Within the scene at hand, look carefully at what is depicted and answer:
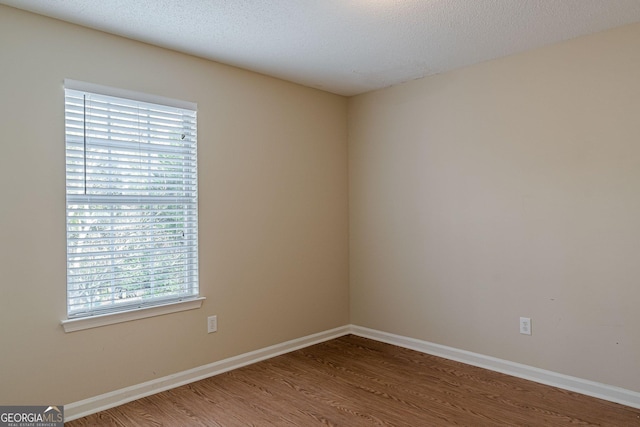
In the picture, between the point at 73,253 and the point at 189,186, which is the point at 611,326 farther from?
the point at 73,253

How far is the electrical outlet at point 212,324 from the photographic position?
128 inches

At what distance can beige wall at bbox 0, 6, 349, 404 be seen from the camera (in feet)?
7.95

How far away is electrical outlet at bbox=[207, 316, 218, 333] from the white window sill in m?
0.15

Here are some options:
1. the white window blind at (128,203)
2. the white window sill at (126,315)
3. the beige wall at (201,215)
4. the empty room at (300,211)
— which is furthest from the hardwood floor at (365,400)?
the white window blind at (128,203)

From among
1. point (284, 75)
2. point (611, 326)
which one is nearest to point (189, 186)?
point (284, 75)

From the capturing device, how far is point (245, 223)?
11.4 feet

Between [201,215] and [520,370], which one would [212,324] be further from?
[520,370]

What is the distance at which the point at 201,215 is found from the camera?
320cm

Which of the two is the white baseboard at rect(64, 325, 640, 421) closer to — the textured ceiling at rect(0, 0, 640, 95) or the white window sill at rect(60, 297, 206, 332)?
the white window sill at rect(60, 297, 206, 332)

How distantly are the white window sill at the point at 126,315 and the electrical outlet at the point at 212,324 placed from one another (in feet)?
0.49

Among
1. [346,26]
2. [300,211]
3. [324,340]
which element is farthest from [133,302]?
[346,26]

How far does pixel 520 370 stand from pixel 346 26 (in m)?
2.72

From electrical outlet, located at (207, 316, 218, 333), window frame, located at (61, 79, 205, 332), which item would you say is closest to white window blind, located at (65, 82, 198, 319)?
window frame, located at (61, 79, 205, 332)

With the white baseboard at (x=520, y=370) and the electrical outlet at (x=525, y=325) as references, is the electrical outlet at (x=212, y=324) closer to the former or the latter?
the white baseboard at (x=520, y=370)
